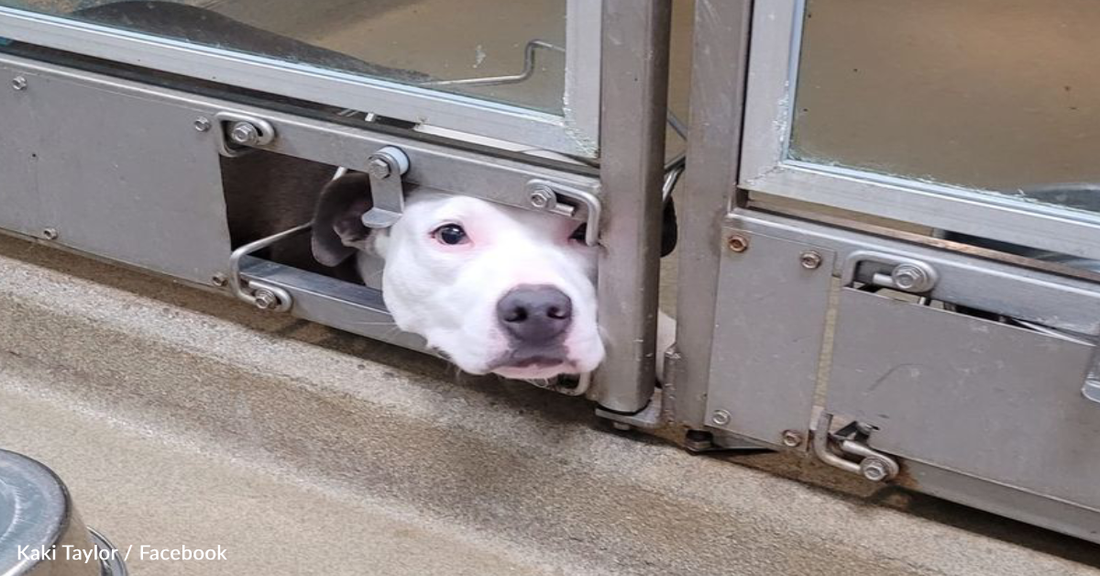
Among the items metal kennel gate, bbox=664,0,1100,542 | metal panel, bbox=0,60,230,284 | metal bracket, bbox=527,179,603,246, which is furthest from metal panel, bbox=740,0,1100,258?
metal panel, bbox=0,60,230,284

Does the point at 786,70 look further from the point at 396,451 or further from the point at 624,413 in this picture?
the point at 396,451

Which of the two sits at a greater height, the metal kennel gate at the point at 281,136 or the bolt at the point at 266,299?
the metal kennel gate at the point at 281,136

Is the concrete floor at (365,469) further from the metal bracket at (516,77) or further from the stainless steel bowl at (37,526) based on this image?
the metal bracket at (516,77)

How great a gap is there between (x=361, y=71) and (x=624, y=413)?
45 cm

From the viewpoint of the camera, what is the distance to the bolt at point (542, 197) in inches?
42.9

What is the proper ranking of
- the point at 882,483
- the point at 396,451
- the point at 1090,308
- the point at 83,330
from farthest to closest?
the point at 83,330, the point at 396,451, the point at 882,483, the point at 1090,308

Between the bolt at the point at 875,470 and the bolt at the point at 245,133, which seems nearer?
the bolt at the point at 875,470

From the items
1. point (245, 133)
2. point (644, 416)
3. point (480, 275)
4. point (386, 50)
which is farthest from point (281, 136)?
point (644, 416)

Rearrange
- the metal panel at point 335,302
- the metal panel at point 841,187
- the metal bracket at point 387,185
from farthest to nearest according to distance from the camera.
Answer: the metal panel at point 335,302 → the metal bracket at point 387,185 → the metal panel at point 841,187

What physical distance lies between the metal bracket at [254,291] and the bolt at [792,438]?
58 cm

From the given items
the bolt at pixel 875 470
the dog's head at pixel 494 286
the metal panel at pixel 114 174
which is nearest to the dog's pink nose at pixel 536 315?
the dog's head at pixel 494 286

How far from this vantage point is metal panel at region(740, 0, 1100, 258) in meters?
0.92

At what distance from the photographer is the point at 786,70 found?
967mm

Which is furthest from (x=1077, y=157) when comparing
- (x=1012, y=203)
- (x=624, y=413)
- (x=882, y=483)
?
(x=624, y=413)
